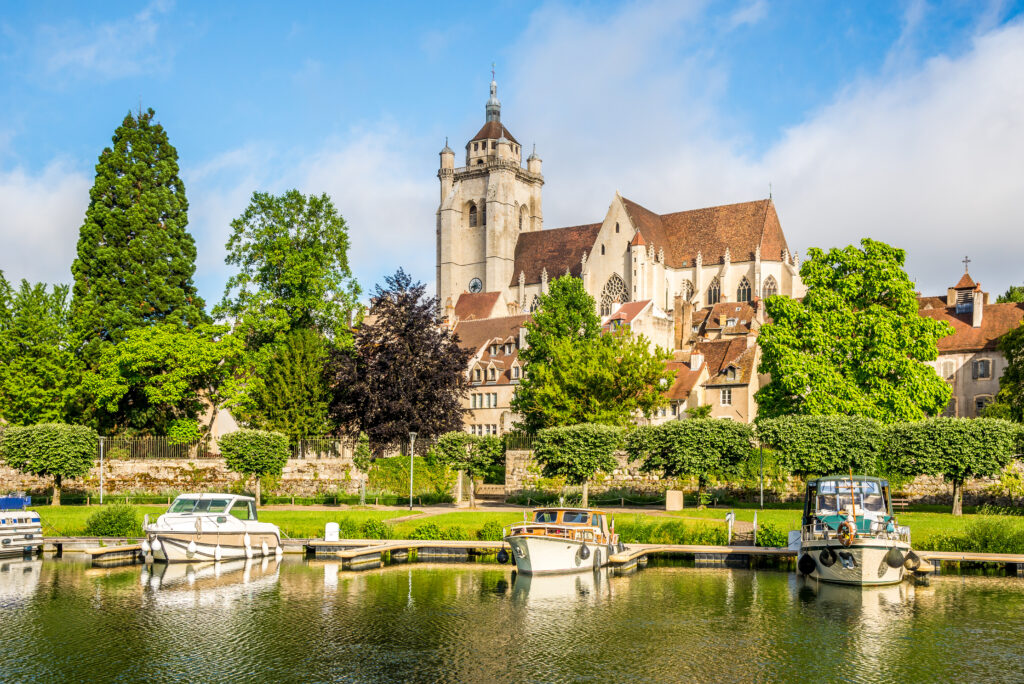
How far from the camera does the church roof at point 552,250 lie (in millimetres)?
125562

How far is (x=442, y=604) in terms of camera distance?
82.1ft

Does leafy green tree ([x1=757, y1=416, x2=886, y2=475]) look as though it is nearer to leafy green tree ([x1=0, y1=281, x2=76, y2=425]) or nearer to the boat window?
the boat window

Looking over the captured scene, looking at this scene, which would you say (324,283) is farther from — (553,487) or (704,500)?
(704,500)

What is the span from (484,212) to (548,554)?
359 feet

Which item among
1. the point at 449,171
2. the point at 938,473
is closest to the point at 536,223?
the point at 449,171

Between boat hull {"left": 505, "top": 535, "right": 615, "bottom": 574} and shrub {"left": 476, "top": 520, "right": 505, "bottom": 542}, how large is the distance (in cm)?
430

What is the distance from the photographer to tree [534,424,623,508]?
1740 inches

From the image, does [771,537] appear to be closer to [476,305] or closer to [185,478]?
[185,478]

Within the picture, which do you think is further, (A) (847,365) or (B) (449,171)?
(B) (449,171)

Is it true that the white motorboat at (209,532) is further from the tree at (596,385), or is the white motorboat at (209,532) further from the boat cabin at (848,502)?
the tree at (596,385)

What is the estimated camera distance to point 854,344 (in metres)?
51.2

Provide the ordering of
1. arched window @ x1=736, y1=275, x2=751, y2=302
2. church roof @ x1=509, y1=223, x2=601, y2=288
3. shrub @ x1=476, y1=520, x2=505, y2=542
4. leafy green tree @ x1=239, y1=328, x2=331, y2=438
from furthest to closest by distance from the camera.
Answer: church roof @ x1=509, y1=223, x2=601, y2=288, arched window @ x1=736, y1=275, x2=751, y2=302, leafy green tree @ x1=239, y1=328, x2=331, y2=438, shrub @ x1=476, y1=520, x2=505, y2=542

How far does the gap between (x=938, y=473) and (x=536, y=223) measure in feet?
342

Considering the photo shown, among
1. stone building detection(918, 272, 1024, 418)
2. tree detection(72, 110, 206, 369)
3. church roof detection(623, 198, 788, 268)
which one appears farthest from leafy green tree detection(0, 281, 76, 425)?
church roof detection(623, 198, 788, 268)
